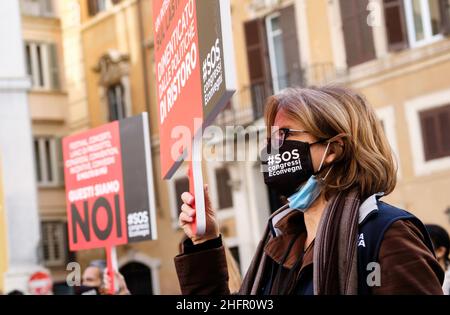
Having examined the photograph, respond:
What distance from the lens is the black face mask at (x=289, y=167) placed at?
228cm

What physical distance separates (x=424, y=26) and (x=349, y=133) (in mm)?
8295

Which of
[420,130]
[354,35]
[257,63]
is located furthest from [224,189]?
[420,130]

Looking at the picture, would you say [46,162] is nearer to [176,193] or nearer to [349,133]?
[176,193]

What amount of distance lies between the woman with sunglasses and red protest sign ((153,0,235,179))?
0.14 meters

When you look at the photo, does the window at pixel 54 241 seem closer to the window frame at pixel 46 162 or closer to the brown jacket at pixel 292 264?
the window frame at pixel 46 162

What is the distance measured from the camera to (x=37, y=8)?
1224 centimetres

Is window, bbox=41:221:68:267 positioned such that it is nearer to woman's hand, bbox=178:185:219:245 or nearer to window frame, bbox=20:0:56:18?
window frame, bbox=20:0:56:18

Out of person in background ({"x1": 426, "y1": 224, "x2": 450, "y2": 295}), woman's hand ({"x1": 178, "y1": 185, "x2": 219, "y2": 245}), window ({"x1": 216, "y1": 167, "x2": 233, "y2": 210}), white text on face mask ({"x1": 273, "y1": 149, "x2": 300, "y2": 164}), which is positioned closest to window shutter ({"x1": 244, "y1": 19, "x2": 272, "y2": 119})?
window ({"x1": 216, "y1": 167, "x2": 233, "y2": 210})

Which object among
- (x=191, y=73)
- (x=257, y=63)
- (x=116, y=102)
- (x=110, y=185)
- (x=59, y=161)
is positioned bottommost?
(x=110, y=185)

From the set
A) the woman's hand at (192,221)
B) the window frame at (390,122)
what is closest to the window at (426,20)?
the window frame at (390,122)

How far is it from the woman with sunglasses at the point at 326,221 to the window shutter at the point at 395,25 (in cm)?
825
